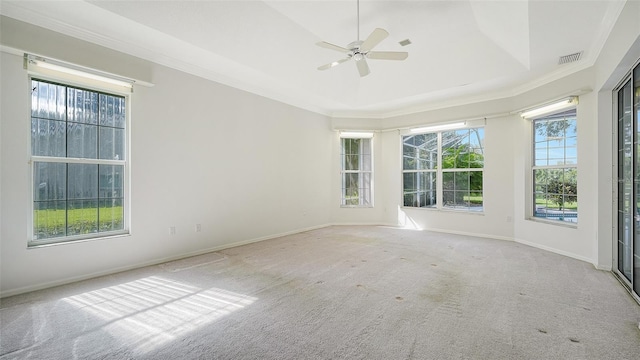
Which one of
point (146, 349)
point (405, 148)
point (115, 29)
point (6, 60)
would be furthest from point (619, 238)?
point (6, 60)

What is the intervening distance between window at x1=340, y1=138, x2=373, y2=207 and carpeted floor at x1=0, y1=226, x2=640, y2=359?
3.26m

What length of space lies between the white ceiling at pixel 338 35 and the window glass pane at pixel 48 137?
101 cm

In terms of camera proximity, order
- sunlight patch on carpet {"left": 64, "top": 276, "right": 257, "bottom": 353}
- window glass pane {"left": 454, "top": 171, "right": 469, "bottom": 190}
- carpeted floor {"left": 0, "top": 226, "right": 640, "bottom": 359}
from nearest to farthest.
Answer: carpeted floor {"left": 0, "top": 226, "right": 640, "bottom": 359}
sunlight patch on carpet {"left": 64, "top": 276, "right": 257, "bottom": 353}
window glass pane {"left": 454, "top": 171, "right": 469, "bottom": 190}

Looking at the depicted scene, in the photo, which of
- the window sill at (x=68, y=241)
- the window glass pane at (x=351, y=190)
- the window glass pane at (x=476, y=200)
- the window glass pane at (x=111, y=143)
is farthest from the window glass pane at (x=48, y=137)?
the window glass pane at (x=476, y=200)

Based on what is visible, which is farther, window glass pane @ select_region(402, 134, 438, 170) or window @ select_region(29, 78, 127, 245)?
window glass pane @ select_region(402, 134, 438, 170)

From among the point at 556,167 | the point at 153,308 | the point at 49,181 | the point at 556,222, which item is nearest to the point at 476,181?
the point at 556,167

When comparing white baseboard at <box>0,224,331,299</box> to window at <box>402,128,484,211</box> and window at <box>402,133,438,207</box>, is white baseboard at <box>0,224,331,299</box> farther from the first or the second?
window at <box>402,128,484,211</box>

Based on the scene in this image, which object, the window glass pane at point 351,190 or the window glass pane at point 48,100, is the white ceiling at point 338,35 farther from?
the window glass pane at point 351,190

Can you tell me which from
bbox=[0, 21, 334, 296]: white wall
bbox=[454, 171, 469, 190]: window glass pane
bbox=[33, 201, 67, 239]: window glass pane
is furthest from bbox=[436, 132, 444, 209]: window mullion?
bbox=[33, 201, 67, 239]: window glass pane

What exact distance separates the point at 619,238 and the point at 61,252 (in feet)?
21.3

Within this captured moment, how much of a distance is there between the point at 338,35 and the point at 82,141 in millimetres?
3469

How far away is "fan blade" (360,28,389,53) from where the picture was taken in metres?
2.58

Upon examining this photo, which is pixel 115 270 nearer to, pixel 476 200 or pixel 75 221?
pixel 75 221

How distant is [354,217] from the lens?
7000 millimetres
